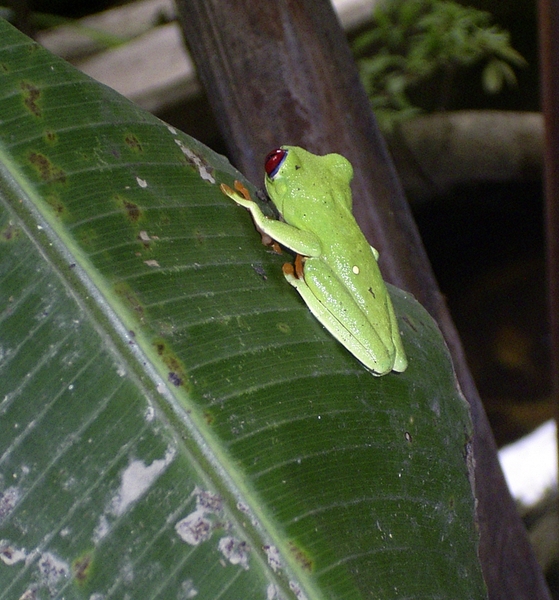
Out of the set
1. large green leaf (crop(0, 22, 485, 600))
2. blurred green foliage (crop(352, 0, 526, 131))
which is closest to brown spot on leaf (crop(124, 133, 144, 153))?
large green leaf (crop(0, 22, 485, 600))

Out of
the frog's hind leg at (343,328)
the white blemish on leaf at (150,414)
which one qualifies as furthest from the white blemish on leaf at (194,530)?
the frog's hind leg at (343,328)

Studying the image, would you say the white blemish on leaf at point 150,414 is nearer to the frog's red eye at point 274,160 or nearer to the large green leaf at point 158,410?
the large green leaf at point 158,410

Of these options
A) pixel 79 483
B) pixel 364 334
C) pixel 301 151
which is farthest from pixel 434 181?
pixel 79 483

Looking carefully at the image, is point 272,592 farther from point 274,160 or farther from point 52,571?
point 274,160

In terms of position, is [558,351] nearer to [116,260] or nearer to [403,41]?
[116,260]

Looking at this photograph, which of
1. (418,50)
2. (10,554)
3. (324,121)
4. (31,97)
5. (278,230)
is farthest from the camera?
(418,50)

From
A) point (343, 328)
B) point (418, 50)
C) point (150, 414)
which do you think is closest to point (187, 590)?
point (150, 414)
